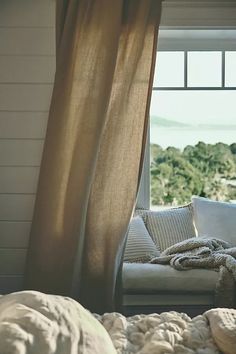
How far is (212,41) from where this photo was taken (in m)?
3.76

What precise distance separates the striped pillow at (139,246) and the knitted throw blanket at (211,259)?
0.27ft

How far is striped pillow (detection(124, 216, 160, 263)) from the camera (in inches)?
128

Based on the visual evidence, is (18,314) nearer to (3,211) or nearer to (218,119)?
Answer: (3,211)

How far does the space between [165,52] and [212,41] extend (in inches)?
13.5

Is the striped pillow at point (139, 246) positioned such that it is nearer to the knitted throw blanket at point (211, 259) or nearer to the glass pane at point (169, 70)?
the knitted throw blanket at point (211, 259)

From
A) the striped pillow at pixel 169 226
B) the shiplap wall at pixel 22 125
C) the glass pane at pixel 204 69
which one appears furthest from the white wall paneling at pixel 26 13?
the striped pillow at pixel 169 226

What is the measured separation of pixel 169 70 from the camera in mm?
3799

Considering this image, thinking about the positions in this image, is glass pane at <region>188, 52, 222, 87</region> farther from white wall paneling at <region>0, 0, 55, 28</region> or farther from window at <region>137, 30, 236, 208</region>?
white wall paneling at <region>0, 0, 55, 28</region>

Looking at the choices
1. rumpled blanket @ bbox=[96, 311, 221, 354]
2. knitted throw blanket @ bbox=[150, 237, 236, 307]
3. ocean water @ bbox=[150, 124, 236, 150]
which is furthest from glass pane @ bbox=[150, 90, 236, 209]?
rumpled blanket @ bbox=[96, 311, 221, 354]

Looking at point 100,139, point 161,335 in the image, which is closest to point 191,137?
point 100,139

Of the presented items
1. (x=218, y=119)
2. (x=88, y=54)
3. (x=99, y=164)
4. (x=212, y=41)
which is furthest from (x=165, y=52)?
(x=99, y=164)

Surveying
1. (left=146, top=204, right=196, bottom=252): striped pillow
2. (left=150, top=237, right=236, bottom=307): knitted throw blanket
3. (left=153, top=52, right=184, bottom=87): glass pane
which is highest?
(left=153, top=52, right=184, bottom=87): glass pane

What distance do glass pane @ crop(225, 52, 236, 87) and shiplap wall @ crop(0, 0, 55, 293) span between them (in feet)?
4.24

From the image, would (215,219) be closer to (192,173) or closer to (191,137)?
(192,173)
